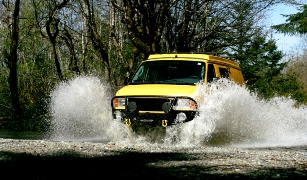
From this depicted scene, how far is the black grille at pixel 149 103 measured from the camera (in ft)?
36.9

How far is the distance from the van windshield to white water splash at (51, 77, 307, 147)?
0.59m

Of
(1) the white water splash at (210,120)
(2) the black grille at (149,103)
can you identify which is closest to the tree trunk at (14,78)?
(1) the white water splash at (210,120)

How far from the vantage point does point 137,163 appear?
7434mm

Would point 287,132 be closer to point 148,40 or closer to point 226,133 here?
point 226,133

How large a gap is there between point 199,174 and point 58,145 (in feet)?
14.0

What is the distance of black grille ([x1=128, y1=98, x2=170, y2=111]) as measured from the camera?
11234 mm

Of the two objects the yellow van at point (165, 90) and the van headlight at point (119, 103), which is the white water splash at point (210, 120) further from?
the van headlight at point (119, 103)

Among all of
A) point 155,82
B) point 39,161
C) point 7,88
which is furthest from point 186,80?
point 7,88

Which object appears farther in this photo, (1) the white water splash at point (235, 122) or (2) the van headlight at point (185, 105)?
(1) the white water splash at point (235, 122)

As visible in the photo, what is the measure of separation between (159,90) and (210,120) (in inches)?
53.0

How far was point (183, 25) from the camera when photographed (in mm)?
24781

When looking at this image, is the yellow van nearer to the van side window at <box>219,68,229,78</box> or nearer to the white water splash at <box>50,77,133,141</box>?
the van side window at <box>219,68,229,78</box>

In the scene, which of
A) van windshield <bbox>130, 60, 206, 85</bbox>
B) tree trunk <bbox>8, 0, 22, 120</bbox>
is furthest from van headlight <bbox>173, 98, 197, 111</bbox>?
tree trunk <bbox>8, 0, 22, 120</bbox>

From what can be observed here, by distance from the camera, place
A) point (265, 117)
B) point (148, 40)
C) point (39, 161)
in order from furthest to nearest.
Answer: point (148, 40) < point (265, 117) < point (39, 161)
